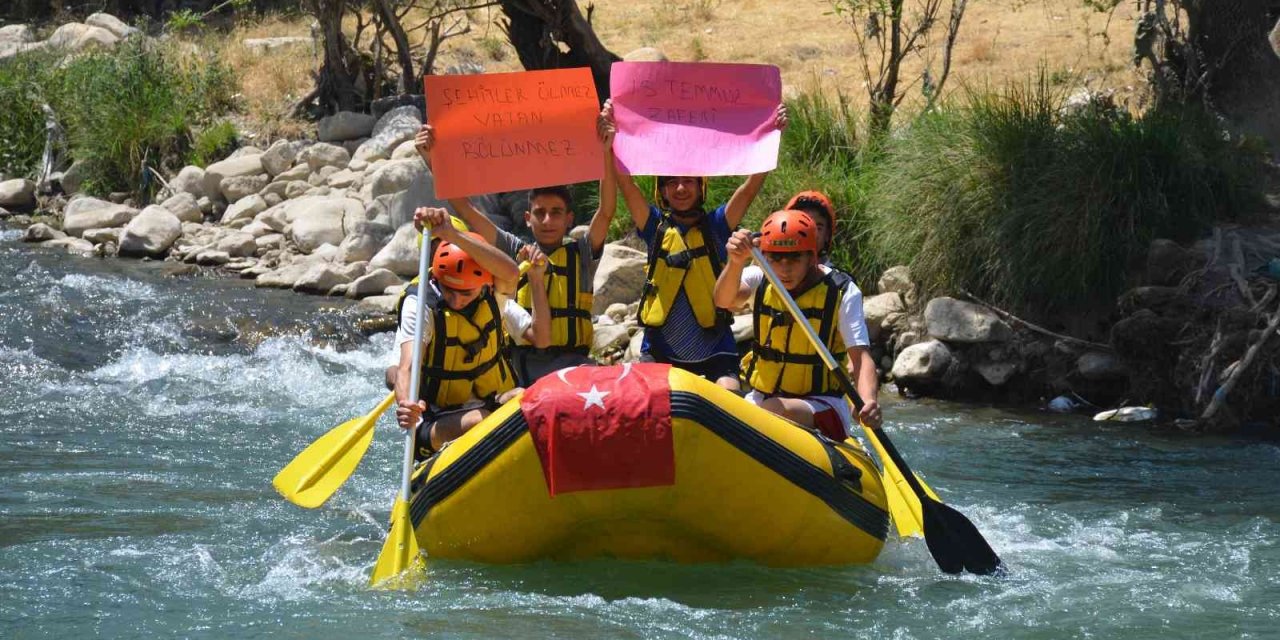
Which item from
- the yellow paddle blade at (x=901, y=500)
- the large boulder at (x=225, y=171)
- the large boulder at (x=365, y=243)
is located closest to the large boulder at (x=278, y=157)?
the large boulder at (x=225, y=171)

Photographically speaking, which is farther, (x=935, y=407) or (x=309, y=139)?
(x=309, y=139)

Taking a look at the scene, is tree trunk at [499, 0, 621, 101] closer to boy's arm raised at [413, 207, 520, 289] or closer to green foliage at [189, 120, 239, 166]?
green foliage at [189, 120, 239, 166]

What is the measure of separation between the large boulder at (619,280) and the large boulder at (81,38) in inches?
435

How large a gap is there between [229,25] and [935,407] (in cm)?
1580

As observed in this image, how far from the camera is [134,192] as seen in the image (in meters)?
15.1

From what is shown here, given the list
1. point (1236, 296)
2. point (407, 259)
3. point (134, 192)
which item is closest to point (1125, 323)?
point (1236, 296)

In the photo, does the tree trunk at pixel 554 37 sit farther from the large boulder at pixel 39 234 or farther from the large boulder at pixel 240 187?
the large boulder at pixel 39 234

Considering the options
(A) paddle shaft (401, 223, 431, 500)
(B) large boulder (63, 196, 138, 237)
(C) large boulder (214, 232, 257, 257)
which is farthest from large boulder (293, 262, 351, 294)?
(A) paddle shaft (401, 223, 431, 500)

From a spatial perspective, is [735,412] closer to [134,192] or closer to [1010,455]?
Answer: [1010,455]

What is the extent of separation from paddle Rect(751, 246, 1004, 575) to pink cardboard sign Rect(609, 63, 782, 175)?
0.80m

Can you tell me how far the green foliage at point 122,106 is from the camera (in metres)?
15.2

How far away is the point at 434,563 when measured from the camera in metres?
5.16

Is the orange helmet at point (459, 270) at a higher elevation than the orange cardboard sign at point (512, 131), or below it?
below

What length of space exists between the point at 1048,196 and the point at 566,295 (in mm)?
4248
